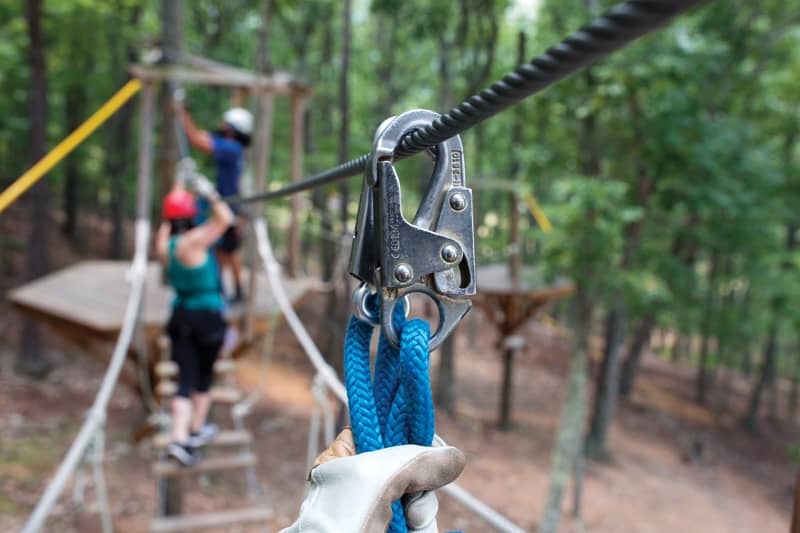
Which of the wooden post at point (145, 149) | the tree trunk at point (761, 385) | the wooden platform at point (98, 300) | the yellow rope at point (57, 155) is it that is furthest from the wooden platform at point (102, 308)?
the tree trunk at point (761, 385)

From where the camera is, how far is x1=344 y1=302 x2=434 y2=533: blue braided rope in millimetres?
743

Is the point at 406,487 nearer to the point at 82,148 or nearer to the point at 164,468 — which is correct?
the point at 164,468

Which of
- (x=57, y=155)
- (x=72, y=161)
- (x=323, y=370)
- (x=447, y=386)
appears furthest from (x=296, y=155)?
(x=72, y=161)

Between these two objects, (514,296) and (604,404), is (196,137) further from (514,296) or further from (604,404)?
(604,404)

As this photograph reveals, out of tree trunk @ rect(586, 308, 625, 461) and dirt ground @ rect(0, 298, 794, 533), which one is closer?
dirt ground @ rect(0, 298, 794, 533)

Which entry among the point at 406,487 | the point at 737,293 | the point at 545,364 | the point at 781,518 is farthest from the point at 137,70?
the point at 737,293

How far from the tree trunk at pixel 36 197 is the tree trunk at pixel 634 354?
35.8ft

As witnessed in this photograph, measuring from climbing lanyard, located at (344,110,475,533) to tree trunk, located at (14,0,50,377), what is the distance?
8.64 meters

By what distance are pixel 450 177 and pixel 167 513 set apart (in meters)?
4.98

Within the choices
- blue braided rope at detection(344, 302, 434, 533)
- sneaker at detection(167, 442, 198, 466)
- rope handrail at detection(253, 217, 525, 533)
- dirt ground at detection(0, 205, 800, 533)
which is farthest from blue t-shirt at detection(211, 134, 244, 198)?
blue braided rope at detection(344, 302, 434, 533)

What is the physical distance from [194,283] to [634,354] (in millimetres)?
12898

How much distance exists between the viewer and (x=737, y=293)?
21.2 meters

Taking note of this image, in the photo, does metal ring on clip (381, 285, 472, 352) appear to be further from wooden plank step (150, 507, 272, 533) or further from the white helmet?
the white helmet

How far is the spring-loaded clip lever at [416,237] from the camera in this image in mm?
717
